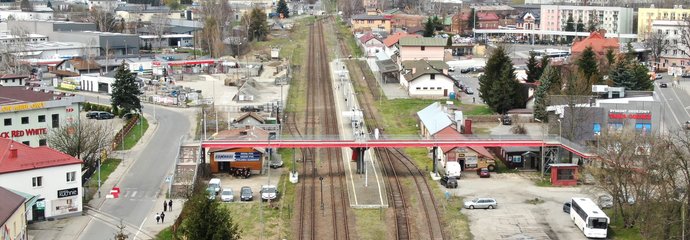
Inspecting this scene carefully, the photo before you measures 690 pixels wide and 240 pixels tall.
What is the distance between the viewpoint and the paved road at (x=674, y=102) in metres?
34.8

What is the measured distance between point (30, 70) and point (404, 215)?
38521 mm

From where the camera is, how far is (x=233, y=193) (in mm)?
24688

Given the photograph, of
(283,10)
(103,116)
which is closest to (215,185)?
(103,116)

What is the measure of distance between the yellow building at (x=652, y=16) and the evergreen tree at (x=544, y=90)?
1484 inches

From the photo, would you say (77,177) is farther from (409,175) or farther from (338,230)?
(409,175)

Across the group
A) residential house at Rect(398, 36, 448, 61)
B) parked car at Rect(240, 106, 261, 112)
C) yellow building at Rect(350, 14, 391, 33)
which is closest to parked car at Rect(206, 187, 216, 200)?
parked car at Rect(240, 106, 261, 112)

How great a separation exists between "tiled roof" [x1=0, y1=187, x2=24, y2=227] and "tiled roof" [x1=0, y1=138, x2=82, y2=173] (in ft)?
6.38

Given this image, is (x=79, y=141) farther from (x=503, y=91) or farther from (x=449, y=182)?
(x=503, y=91)

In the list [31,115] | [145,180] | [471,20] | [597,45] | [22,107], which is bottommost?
[145,180]

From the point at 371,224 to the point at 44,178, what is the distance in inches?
328

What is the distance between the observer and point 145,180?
86.7 ft

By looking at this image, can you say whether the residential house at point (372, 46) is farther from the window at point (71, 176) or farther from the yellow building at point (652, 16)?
the window at point (71, 176)

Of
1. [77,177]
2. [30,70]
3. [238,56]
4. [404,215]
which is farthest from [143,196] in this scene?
[238,56]

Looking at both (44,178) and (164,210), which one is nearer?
(44,178)
